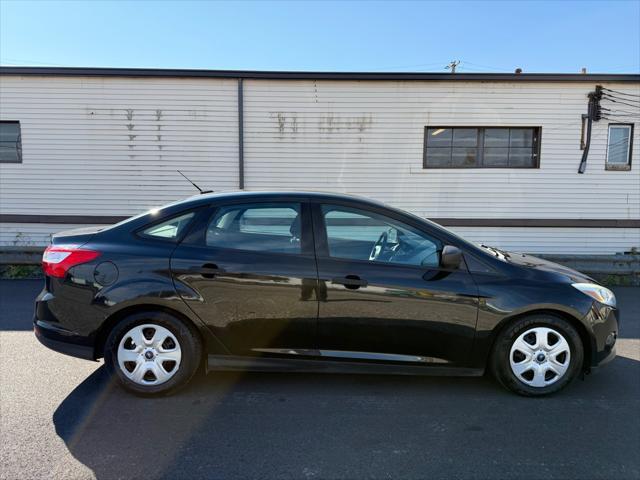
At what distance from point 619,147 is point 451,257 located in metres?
7.76

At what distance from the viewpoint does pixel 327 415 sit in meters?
3.06

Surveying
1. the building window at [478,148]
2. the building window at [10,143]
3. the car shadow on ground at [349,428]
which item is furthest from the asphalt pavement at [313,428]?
the building window at [10,143]

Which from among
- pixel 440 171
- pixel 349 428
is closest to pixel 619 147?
pixel 440 171

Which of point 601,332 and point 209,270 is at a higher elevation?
point 209,270

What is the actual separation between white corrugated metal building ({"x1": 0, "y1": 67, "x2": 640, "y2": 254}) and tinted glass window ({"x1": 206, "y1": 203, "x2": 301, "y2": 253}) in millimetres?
5470

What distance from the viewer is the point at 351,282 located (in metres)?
3.16

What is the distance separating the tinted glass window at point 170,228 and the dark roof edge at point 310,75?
19.3 ft

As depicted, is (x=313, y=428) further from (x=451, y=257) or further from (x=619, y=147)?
(x=619, y=147)

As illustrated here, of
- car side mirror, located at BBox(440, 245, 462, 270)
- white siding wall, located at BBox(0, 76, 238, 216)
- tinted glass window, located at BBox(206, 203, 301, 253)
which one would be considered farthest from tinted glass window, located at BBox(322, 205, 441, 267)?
white siding wall, located at BBox(0, 76, 238, 216)

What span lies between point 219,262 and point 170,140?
20.6 feet

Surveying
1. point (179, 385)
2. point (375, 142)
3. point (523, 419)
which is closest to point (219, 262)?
point (179, 385)

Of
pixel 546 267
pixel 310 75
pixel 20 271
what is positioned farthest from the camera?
pixel 310 75

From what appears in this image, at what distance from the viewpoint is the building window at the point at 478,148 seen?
343 inches

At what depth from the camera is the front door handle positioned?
316cm
